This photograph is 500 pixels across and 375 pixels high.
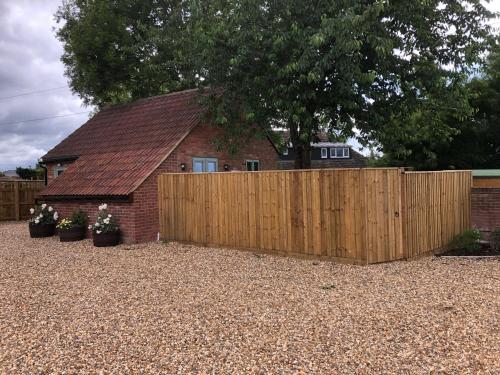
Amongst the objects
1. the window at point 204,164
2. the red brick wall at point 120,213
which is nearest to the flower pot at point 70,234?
the red brick wall at point 120,213

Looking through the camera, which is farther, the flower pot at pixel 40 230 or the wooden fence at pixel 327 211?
the flower pot at pixel 40 230

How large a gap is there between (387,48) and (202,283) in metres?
6.36

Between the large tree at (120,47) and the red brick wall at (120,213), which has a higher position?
the large tree at (120,47)

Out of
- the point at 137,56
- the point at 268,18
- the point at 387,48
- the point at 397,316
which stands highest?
the point at 137,56

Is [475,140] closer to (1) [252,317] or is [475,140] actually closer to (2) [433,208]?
(2) [433,208]

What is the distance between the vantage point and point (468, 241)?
9352mm

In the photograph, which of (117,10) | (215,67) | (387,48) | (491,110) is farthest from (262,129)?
(491,110)

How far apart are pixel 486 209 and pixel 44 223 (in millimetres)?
12495

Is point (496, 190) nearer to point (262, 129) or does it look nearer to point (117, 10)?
point (262, 129)

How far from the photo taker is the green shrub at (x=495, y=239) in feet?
30.2

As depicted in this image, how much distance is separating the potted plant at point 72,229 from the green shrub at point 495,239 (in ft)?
34.8

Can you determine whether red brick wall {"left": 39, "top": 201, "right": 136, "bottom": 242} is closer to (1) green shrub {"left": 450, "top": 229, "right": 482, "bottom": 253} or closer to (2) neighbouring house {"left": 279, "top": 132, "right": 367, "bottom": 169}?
(1) green shrub {"left": 450, "top": 229, "right": 482, "bottom": 253}

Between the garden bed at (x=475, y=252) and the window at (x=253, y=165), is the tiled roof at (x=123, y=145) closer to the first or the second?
the window at (x=253, y=165)

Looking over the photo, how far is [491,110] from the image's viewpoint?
69.2 ft
